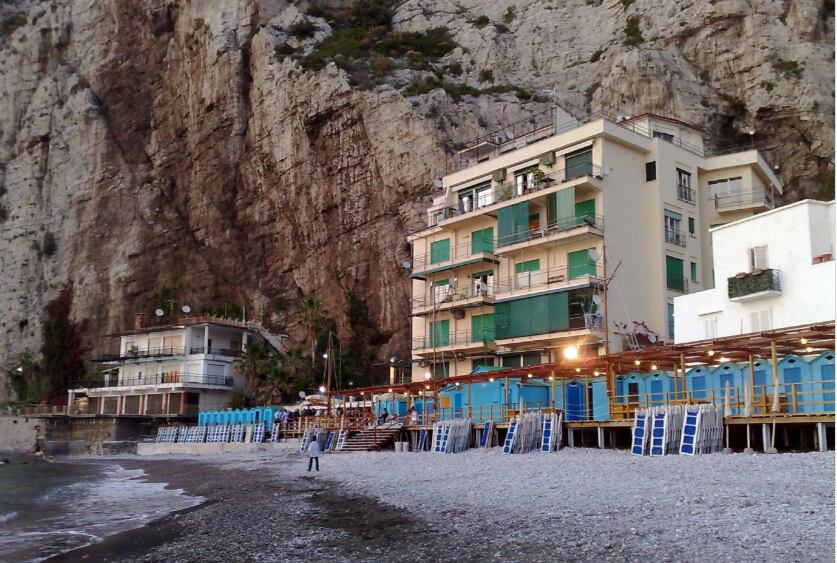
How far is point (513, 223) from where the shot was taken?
146 ft

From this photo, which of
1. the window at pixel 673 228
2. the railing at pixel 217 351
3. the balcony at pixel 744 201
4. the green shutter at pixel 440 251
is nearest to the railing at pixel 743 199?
the balcony at pixel 744 201

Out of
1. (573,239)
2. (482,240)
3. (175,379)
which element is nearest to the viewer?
(573,239)

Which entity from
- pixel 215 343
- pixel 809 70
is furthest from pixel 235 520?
pixel 809 70

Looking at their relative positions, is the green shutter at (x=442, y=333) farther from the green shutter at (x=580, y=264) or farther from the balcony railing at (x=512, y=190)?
the green shutter at (x=580, y=264)

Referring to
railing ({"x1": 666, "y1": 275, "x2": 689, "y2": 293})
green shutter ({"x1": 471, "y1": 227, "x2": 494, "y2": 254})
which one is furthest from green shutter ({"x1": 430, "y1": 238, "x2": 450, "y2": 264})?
railing ({"x1": 666, "y1": 275, "x2": 689, "y2": 293})

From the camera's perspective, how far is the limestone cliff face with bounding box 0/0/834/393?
2235 inches

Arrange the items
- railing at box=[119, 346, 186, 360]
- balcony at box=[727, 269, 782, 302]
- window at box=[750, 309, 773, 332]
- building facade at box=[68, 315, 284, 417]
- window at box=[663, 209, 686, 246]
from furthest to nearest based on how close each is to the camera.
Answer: railing at box=[119, 346, 186, 360]
building facade at box=[68, 315, 284, 417]
window at box=[663, 209, 686, 246]
window at box=[750, 309, 773, 332]
balcony at box=[727, 269, 782, 302]

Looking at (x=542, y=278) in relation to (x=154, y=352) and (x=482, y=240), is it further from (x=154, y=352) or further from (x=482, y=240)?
(x=154, y=352)

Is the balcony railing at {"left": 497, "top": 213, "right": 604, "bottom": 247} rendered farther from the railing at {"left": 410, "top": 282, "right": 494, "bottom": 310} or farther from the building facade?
the building facade

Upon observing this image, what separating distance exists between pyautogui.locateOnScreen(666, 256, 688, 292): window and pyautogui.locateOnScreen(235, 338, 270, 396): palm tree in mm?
30710

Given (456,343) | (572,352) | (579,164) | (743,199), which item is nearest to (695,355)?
(572,352)

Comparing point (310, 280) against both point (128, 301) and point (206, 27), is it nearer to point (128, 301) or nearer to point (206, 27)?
point (128, 301)

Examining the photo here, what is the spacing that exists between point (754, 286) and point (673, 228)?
46.7ft

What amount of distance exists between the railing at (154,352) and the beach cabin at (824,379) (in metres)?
49.7
